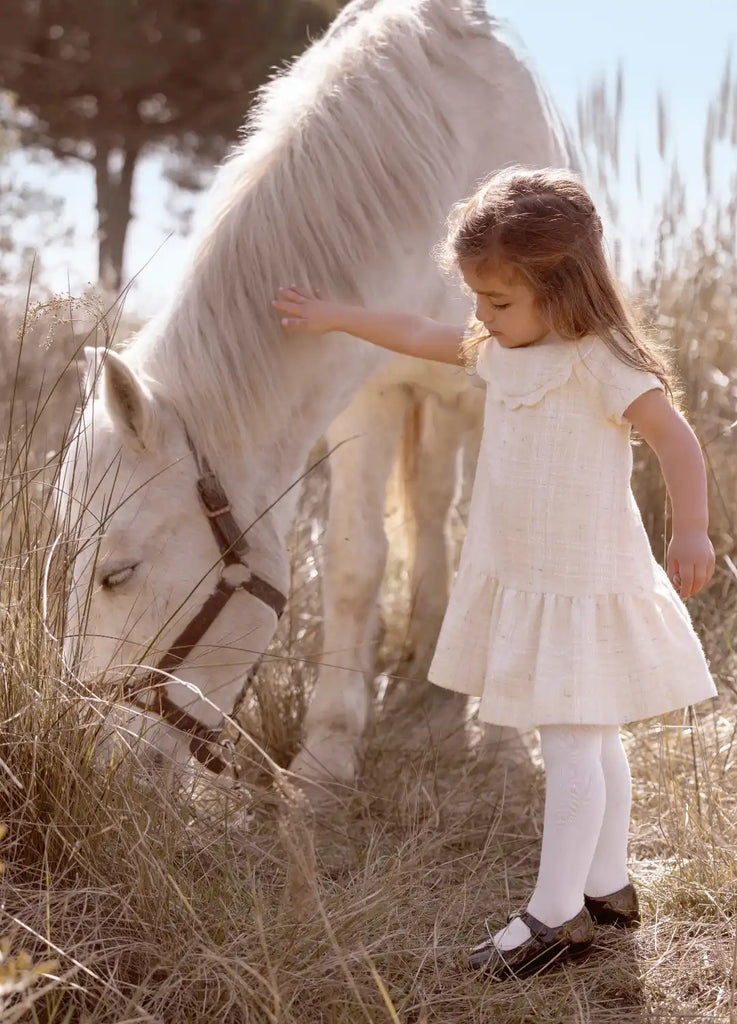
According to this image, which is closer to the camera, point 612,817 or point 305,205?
point 612,817

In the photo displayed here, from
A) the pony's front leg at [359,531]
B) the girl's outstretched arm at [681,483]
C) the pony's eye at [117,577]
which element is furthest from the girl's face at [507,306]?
the pony's front leg at [359,531]

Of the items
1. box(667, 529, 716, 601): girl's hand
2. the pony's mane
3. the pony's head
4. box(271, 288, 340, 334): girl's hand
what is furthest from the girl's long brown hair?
the pony's head

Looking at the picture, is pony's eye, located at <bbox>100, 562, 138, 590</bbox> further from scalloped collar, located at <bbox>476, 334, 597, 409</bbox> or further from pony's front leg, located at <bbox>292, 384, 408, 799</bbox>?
pony's front leg, located at <bbox>292, 384, 408, 799</bbox>

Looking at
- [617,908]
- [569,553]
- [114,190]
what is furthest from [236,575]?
[114,190]

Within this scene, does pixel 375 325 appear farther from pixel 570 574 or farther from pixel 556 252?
pixel 570 574

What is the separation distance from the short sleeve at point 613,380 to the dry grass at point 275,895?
0.71 metres

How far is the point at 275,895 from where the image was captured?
6.12ft

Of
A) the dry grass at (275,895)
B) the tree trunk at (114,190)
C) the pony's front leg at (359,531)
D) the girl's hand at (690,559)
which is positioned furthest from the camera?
the tree trunk at (114,190)

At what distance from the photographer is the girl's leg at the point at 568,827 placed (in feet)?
5.75

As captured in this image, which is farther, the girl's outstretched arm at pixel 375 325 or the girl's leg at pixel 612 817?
the girl's outstretched arm at pixel 375 325

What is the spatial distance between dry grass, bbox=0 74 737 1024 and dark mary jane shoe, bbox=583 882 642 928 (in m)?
0.04

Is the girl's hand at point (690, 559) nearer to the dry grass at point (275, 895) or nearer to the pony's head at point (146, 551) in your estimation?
the dry grass at point (275, 895)

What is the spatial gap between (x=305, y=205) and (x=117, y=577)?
90 cm

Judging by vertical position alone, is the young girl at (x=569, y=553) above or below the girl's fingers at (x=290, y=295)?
below
